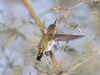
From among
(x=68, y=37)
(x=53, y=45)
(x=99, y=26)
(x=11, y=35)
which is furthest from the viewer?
(x=99, y=26)

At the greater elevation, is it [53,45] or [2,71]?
[53,45]

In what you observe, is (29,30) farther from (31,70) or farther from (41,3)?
(31,70)

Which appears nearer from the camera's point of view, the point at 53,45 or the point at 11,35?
the point at 53,45

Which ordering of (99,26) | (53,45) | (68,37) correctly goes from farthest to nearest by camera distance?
(99,26) < (53,45) < (68,37)

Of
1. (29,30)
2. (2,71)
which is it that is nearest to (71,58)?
(2,71)
